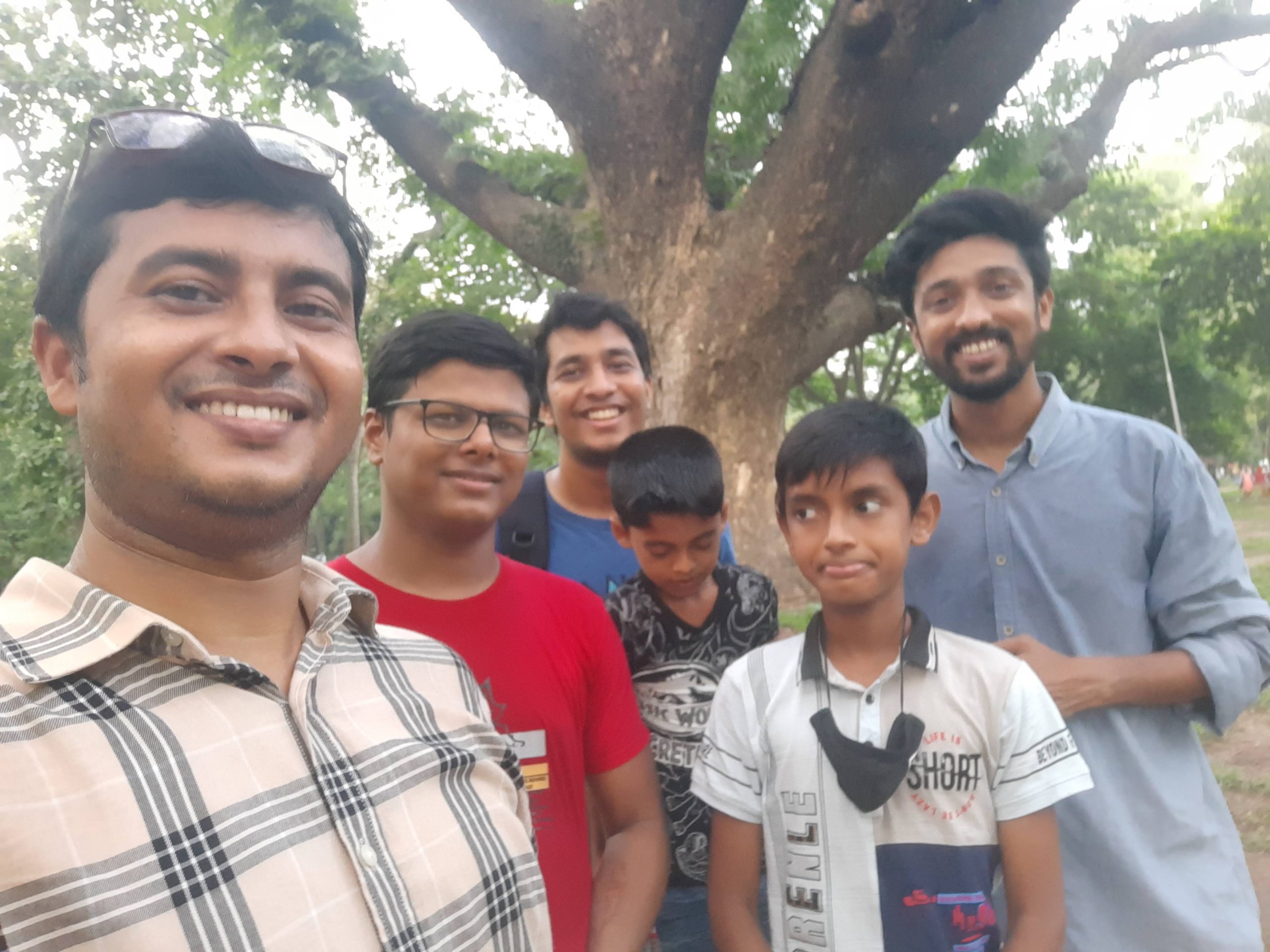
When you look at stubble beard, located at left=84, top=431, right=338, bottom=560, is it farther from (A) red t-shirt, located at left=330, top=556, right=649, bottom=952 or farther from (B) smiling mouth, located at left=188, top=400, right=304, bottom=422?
(A) red t-shirt, located at left=330, top=556, right=649, bottom=952

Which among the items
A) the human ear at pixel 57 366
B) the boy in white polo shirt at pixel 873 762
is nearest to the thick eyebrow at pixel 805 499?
the boy in white polo shirt at pixel 873 762

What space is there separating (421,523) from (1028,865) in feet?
4.66

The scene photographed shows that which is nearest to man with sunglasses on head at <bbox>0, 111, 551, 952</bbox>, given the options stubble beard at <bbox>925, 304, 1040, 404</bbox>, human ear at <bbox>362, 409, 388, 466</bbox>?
human ear at <bbox>362, 409, 388, 466</bbox>

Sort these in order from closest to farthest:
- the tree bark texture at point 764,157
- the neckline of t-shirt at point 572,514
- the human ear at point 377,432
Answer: the human ear at point 377,432 < the neckline of t-shirt at point 572,514 < the tree bark texture at point 764,157

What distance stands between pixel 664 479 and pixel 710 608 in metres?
0.36

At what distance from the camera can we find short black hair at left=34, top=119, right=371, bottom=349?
126 cm

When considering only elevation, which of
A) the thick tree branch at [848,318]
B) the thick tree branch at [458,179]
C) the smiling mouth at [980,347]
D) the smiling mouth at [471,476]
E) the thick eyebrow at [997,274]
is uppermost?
the thick tree branch at [458,179]

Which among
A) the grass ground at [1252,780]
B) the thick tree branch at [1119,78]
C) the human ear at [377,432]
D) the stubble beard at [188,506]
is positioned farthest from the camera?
the thick tree branch at [1119,78]

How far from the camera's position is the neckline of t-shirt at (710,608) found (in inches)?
87.9

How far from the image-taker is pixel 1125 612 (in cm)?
200

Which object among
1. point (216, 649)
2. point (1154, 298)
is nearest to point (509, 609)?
point (216, 649)

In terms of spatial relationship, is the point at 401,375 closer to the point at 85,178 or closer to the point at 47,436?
the point at 85,178

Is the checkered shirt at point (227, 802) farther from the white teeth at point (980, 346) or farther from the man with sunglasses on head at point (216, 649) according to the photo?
the white teeth at point (980, 346)

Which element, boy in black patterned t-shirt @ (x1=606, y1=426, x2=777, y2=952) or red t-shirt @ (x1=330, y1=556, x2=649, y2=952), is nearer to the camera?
red t-shirt @ (x1=330, y1=556, x2=649, y2=952)
